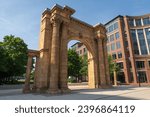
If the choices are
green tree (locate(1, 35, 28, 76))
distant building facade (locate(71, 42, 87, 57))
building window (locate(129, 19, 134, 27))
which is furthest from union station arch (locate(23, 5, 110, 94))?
distant building facade (locate(71, 42, 87, 57))

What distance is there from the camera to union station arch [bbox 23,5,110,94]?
1512cm

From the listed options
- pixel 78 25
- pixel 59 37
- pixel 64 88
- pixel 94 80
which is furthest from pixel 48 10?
pixel 94 80

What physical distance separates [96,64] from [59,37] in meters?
9.29

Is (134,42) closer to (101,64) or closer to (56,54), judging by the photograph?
(101,64)

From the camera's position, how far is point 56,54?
50.2 feet

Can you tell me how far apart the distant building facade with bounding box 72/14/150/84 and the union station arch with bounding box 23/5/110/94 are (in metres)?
28.2

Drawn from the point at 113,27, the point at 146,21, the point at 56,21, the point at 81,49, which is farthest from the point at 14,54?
the point at 146,21

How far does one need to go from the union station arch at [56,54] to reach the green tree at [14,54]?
15843 mm

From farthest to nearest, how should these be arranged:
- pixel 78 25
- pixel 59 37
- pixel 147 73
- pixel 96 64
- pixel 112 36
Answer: pixel 112 36
pixel 147 73
pixel 96 64
pixel 78 25
pixel 59 37

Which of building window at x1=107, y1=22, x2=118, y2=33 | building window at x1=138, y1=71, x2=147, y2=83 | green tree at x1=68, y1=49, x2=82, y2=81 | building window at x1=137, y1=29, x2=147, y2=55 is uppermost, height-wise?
building window at x1=107, y1=22, x2=118, y2=33

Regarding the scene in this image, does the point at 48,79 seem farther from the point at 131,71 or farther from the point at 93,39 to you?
the point at 131,71

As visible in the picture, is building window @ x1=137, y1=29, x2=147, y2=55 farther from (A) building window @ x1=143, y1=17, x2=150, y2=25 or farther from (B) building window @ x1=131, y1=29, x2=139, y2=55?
(A) building window @ x1=143, y1=17, x2=150, y2=25

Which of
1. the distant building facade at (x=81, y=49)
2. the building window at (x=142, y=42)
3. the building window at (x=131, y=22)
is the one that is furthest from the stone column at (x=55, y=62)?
the distant building facade at (x=81, y=49)

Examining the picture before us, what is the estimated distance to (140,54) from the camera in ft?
158
